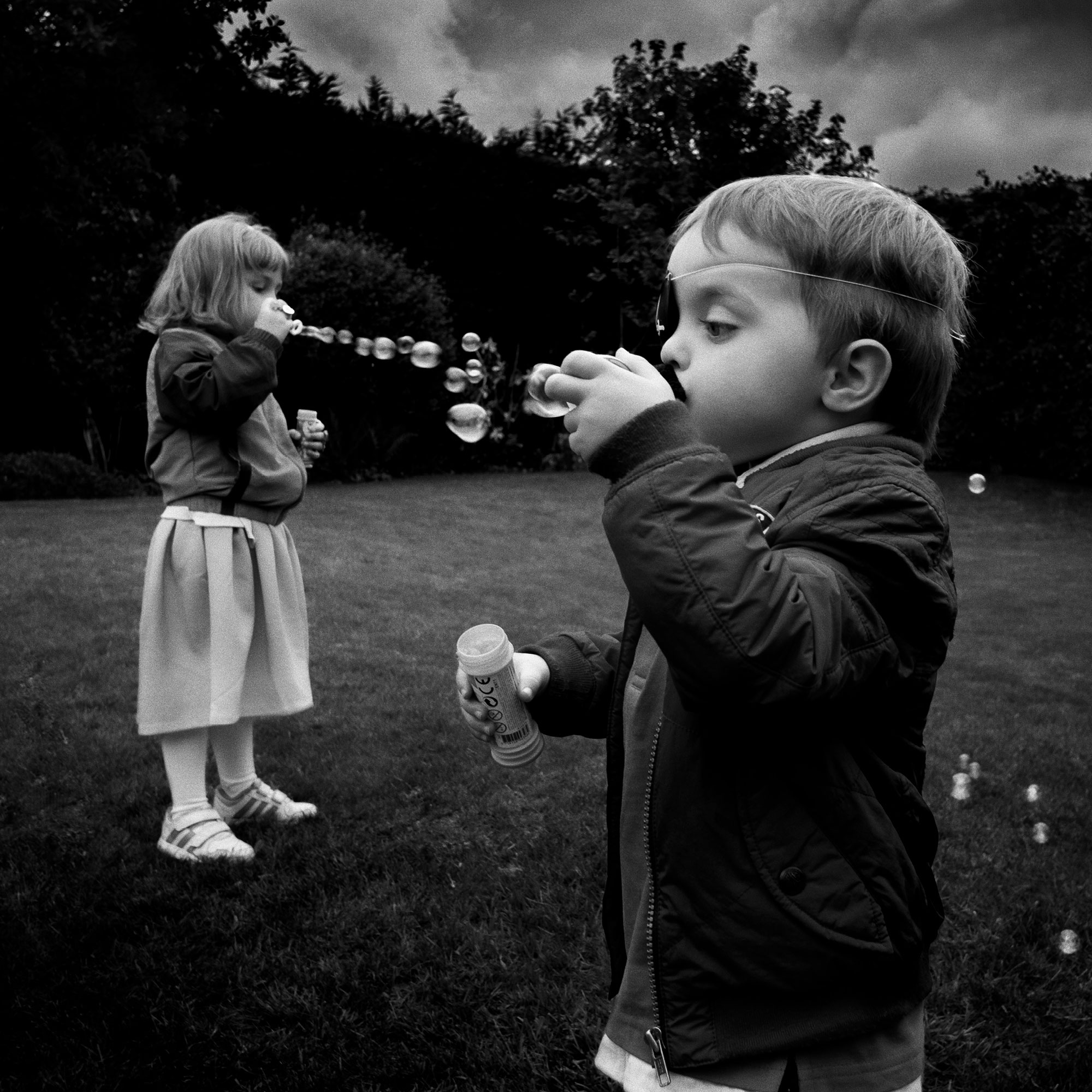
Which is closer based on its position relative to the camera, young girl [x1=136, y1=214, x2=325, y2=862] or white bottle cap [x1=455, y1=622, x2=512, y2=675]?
white bottle cap [x1=455, y1=622, x2=512, y2=675]

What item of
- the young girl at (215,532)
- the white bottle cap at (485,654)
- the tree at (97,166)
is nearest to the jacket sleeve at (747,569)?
the white bottle cap at (485,654)

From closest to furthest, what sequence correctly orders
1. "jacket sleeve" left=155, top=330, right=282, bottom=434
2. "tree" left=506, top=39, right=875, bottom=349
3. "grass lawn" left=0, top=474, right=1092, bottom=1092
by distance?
"grass lawn" left=0, top=474, right=1092, bottom=1092, "jacket sleeve" left=155, top=330, right=282, bottom=434, "tree" left=506, top=39, right=875, bottom=349

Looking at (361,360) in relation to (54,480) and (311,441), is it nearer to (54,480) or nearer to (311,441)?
(54,480)

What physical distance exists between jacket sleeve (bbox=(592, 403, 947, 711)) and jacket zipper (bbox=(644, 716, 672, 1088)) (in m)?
0.18

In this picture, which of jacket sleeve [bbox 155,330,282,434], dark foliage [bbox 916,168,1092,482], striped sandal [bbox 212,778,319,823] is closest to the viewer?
jacket sleeve [bbox 155,330,282,434]

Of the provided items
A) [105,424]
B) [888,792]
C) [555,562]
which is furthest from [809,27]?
[105,424]

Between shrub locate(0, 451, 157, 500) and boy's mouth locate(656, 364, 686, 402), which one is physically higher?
boy's mouth locate(656, 364, 686, 402)

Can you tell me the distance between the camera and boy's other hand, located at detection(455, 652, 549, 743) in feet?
5.14

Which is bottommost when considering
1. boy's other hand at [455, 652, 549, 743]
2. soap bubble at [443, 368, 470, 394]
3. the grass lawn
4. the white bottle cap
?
the grass lawn

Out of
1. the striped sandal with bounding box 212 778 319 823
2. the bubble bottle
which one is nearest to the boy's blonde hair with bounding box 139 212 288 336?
the striped sandal with bounding box 212 778 319 823

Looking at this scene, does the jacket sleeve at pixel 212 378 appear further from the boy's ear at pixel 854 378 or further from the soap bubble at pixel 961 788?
the soap bubble at pixel 961 788

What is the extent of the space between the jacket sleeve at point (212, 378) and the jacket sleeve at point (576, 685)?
1.55m

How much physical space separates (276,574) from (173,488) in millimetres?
410

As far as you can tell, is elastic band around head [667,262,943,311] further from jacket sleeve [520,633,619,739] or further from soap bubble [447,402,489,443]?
soap bubble [447,402,489,443]
